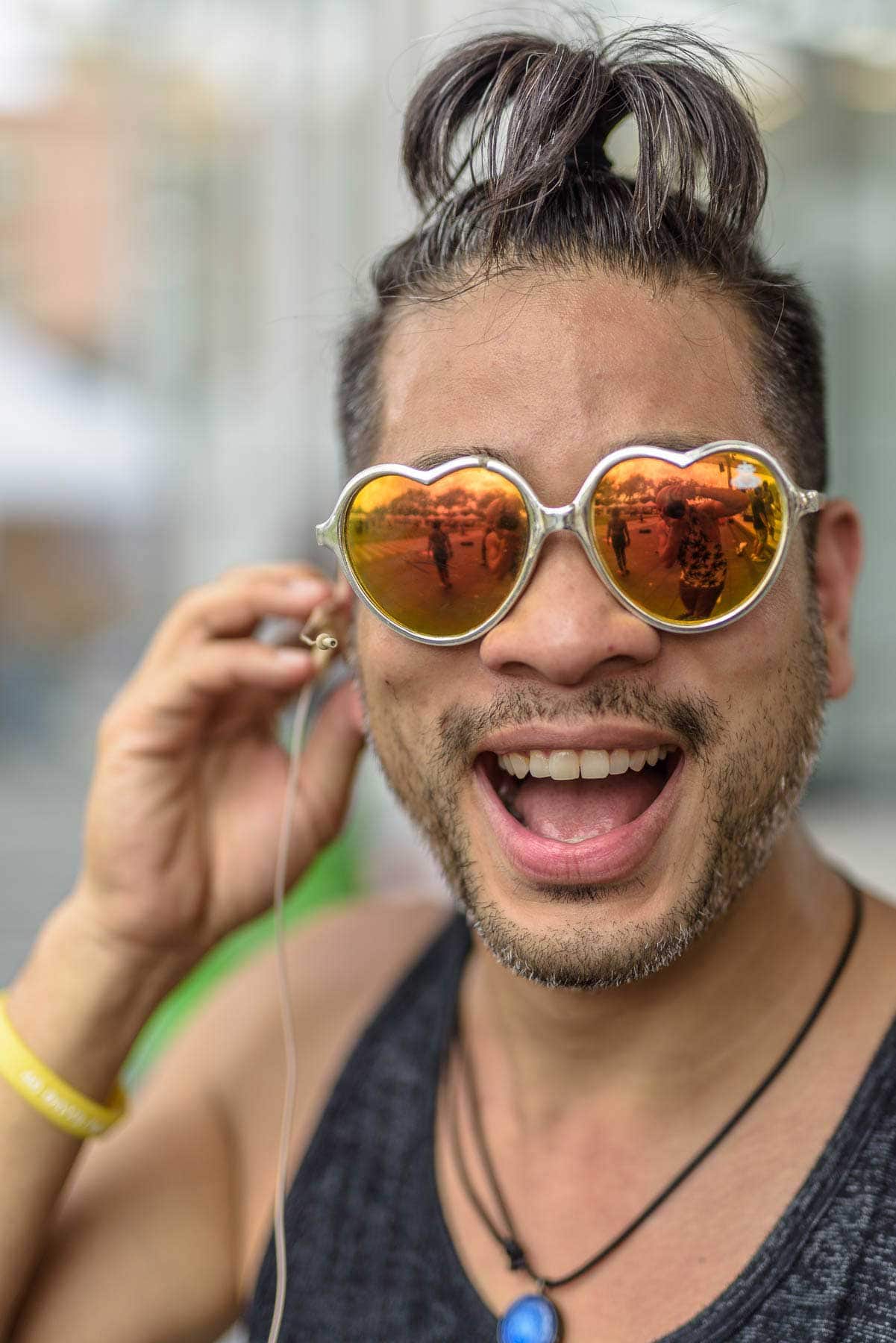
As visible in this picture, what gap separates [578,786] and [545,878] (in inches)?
6.3

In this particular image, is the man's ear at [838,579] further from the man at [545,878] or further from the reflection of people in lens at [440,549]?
the reflection of people in lens at [440,549]

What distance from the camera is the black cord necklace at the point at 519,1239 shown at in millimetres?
1516

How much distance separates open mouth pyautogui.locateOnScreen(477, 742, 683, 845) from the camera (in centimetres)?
147

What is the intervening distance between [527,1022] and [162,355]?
5.75m

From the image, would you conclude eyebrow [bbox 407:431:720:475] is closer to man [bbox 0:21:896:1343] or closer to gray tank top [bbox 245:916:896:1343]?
man [bbox 0:21:896:1343]

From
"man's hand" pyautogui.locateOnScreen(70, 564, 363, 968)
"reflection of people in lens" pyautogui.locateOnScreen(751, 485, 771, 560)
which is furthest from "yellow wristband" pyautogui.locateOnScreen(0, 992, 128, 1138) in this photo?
"reflection of people in lens" pyautogui.locateOnScreen(751, 485, 771, 560)

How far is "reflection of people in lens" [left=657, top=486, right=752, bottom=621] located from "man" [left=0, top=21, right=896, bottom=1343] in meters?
0.05

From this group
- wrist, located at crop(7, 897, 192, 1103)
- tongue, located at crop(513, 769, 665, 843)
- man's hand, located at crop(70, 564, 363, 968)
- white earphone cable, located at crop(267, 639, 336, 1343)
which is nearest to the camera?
tongue, located at crop(513, 769, 665, 843)

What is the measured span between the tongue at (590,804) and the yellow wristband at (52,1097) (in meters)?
0.84

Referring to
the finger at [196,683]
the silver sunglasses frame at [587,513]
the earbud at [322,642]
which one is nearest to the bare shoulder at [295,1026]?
the finger at [196,683]

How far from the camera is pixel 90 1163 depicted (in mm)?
1986

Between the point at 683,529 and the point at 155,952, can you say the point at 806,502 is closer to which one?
the point at 683,529

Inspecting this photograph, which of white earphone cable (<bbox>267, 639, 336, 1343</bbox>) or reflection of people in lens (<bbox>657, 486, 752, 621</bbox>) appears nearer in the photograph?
reflection of people in lens (<bbox>657, 486, 752, 621</bbox>)

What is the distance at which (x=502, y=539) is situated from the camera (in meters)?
1.43
